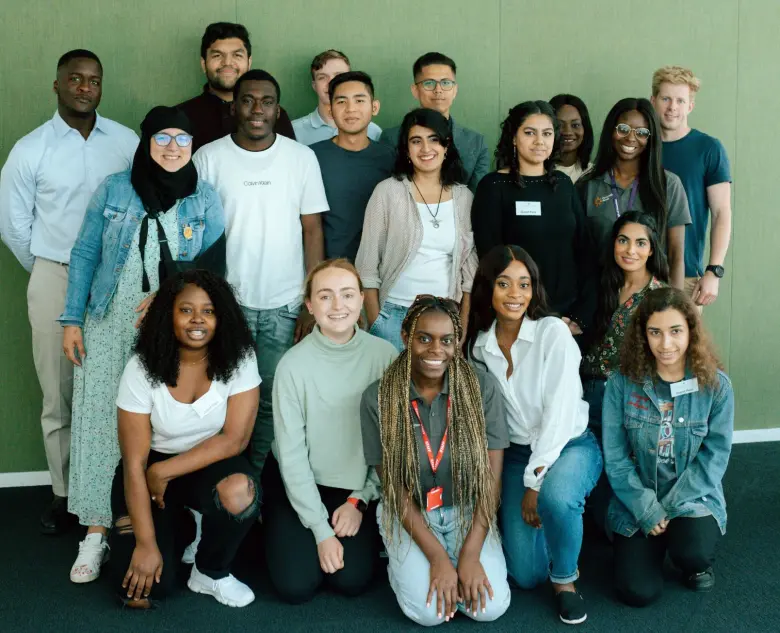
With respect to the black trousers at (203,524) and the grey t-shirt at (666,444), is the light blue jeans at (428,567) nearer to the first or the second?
the black trousers at (203,524)

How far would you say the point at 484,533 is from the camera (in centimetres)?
278

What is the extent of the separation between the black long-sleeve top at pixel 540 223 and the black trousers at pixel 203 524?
139cm

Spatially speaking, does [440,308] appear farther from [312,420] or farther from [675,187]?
[675,187]

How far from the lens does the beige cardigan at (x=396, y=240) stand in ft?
11.1

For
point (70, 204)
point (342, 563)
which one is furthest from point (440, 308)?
point (70, 204)

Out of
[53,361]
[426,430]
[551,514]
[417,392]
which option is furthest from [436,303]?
[53,361]

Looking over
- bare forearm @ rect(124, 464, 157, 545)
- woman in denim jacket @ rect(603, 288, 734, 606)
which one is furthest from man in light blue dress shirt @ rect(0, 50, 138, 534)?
woman in denim jacket @ rect(603, 288, 734, 606)

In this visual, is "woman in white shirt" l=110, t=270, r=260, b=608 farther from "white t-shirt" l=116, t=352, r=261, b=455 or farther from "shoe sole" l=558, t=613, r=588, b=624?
"shoe sole" l=558, t=613, r=588, b=624

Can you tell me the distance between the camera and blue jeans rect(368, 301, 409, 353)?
3420 millimetres

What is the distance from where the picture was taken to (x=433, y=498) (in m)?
2.81

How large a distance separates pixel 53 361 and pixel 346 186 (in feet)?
5.02

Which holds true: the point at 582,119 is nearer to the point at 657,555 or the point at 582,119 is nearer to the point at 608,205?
the point at 608,205

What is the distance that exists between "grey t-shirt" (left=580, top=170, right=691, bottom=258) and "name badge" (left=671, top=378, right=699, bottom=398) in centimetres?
85

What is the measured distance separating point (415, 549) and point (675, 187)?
6.70ft
